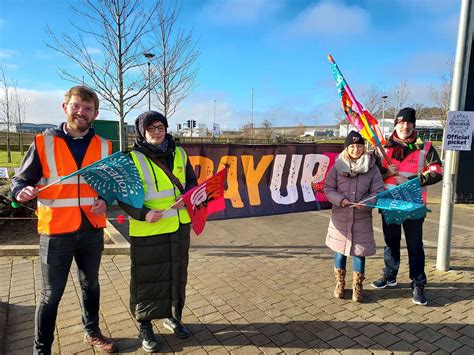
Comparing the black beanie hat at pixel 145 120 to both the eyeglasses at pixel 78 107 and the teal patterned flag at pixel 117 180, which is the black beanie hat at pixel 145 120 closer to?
the teal patterned flag at pixel 117 180

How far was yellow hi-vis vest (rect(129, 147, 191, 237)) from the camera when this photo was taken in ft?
9.57

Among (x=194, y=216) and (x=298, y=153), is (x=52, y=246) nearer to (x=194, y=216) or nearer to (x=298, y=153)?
(x=194, y=216)

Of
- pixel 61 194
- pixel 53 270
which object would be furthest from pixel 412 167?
pixel 53 270

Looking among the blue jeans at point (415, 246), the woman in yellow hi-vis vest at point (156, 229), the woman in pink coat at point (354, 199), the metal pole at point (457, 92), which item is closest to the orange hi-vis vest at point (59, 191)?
the woman in yellow hi-vis vest at point (156, 229)

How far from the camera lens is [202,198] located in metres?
3.17

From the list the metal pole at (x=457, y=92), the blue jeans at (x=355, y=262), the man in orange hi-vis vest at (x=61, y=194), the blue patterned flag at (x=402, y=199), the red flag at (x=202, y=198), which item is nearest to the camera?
the man in orange hi-vis vest at (x=61, y=194)

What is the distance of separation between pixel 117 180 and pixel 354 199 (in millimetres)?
2471

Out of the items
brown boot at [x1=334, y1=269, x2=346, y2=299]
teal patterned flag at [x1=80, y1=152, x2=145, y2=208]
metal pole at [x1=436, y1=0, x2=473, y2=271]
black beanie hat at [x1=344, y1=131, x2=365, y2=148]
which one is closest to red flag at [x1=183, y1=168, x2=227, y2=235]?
teal patterned flag at [x1=80, y1=152, x2=145, y2=208]

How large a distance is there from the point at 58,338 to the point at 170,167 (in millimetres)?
1865

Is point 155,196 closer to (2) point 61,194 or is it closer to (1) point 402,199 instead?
(2) point 61,194

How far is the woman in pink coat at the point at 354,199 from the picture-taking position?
3.82 metres

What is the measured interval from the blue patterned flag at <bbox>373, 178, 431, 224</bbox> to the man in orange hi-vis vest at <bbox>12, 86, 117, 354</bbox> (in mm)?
2779

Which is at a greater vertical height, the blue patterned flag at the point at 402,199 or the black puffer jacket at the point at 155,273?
the blue patterned flag at the point at 402,199

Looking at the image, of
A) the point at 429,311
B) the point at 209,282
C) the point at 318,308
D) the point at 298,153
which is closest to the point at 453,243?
the point at 429,311
